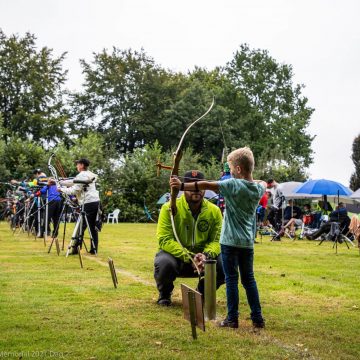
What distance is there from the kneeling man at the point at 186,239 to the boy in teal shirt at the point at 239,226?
0.96 m

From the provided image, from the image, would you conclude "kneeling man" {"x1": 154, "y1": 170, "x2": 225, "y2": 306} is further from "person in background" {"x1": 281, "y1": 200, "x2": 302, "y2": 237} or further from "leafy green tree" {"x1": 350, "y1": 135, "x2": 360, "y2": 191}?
"leafy green tree" {"x1": 350, "y1": 135, "x2": 360, "y2": 191}

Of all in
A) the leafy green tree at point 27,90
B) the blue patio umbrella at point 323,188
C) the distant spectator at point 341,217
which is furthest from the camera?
the leafy green tree at point 27,90


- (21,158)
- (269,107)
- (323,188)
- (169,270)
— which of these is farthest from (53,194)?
(269,107)

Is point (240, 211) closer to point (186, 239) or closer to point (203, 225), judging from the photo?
point (203, 225)

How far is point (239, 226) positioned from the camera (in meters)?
5.94

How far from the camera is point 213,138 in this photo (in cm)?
5078

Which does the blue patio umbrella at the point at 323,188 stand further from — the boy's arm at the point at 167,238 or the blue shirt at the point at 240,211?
the blue shirt at the point at 240,211

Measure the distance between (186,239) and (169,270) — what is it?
0.43m

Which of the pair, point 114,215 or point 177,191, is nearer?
point 177,191

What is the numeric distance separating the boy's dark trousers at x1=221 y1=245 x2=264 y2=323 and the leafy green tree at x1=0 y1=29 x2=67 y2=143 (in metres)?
43.1

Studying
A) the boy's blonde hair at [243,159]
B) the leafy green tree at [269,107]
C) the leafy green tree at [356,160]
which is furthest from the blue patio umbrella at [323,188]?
the leafy green tree at [356,160]

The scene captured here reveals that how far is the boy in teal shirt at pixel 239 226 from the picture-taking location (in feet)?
19.1

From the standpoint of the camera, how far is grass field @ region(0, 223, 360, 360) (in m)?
5.05

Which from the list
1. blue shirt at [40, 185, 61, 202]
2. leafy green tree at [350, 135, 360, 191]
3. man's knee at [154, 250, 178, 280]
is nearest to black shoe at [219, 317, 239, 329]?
man's knee at [154, 250, 178, 280]
